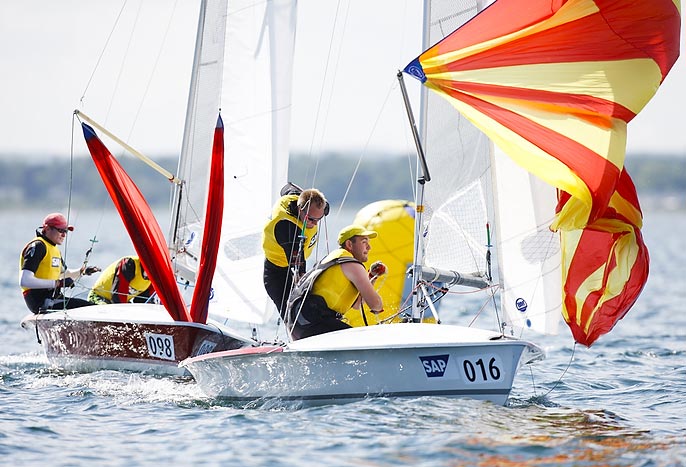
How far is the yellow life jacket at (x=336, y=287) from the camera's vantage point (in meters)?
7.29

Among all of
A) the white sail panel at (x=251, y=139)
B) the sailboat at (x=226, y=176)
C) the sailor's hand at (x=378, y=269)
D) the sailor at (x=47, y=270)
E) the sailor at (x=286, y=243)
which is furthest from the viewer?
the white sail panel at (x=251, y=139)

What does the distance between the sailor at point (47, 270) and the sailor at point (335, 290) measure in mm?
3027

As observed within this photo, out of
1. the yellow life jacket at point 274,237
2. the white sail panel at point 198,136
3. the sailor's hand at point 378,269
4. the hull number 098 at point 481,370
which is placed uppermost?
the white sail panel at point 198,136

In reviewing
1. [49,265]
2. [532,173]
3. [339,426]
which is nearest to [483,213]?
[532,173]

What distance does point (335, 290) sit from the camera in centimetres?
734

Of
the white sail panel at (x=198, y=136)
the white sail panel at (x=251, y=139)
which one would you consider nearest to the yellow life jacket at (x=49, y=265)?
the white sail panel at (x=198, y=136)

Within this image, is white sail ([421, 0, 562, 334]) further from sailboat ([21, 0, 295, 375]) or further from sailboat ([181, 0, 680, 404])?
sailboat ([21, 0, 295, 375])

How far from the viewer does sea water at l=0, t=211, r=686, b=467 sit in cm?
601

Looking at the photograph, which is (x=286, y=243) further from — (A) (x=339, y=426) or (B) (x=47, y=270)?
(B) (x=47, y=270)

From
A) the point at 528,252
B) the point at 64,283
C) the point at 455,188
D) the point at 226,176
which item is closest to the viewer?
the point at 528,252

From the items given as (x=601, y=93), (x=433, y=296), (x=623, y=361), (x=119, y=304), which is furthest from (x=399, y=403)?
(x=623, y=361)

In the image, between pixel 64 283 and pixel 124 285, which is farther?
pixel 124 285

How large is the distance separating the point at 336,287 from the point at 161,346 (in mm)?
2127

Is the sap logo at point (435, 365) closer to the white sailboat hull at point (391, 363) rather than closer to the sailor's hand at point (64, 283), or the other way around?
the white sailboat hull at point (391, 363)
